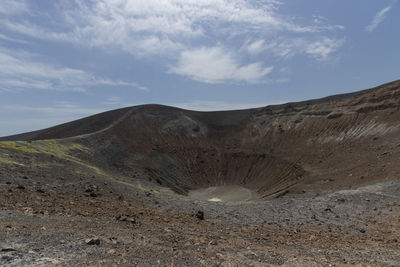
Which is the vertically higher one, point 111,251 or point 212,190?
point 111,251

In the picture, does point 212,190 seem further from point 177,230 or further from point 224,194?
point 177,230

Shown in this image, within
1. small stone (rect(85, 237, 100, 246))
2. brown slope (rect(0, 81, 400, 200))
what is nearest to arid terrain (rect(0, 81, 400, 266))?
small stone (rect(85, 237, 100, 246))

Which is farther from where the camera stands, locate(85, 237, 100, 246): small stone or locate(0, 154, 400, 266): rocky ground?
locate(85, 237, 100, 246): small stone

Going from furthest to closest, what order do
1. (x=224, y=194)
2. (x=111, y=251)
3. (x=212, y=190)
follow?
(x=212, y=190)
(x=224, y=194)
(x=111, y=251)

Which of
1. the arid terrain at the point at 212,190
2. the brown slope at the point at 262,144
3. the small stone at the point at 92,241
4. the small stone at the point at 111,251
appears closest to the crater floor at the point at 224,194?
the arid terrain at the point at 212,190

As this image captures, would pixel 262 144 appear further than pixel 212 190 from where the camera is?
Yes

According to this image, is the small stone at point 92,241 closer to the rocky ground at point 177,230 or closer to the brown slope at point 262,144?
the rocky ground at point 177,230

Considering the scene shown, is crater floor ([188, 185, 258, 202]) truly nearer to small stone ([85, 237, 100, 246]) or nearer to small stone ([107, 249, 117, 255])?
small stone ([85, 237, 100, 246])

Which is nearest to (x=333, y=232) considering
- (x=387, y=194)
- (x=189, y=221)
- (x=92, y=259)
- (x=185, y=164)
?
(x=189, y=221)

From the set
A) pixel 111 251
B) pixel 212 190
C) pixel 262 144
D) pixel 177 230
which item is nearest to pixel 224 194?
pixel 212 190

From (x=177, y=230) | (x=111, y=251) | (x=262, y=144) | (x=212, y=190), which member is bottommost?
(x=212, y=190)
